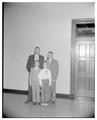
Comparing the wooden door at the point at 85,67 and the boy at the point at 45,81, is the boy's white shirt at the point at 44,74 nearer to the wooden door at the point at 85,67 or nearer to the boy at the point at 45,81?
the boy at the point at 45,81

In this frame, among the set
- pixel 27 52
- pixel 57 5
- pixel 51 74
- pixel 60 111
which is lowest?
pixel 60 111

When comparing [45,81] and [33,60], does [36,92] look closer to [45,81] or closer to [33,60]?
[45,81]

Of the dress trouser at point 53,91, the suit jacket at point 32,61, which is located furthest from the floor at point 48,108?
the suit jacket at point 32,61

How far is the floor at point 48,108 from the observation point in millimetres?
2195

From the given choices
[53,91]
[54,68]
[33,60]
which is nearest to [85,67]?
[54,68]

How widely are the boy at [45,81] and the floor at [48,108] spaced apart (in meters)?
0.12

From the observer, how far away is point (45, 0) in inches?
87.0

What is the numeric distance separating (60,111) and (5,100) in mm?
781

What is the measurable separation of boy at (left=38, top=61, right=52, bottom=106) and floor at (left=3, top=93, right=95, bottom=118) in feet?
0.39

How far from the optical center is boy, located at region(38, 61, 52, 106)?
2.30m

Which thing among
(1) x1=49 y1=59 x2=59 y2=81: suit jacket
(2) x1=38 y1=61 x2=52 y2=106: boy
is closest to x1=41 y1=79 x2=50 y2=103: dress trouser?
(2) x1=38 y1=61 x2=52 y2=106: boy

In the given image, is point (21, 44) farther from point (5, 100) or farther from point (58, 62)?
point (5, 100)

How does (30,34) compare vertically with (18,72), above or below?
above

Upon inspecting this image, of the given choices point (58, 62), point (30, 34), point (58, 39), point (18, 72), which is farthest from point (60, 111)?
point (30, 34)
